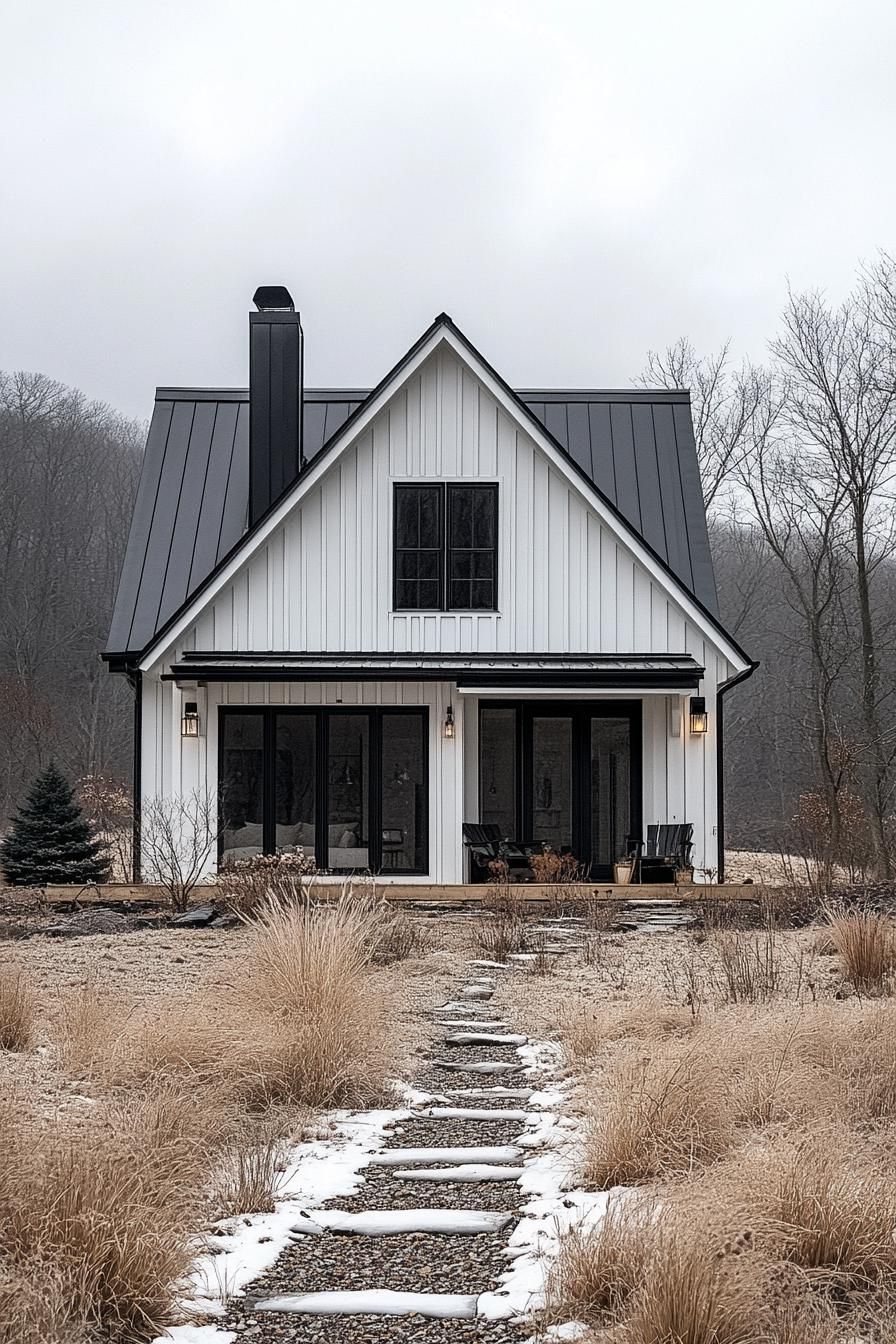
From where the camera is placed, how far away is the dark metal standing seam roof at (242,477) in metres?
17.2

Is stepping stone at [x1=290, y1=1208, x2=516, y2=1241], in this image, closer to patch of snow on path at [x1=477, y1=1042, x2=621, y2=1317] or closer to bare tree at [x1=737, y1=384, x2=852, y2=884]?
patch of snow on path at [x1=477, y1=1042, x2=621, y2=1317]

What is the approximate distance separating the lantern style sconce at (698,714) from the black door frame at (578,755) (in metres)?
0.61

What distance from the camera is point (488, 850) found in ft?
50.7

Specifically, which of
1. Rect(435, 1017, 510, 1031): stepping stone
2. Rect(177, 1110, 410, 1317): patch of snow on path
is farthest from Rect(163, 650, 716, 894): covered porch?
Rect(177, 1110, 410, 1317): patch of snow on path

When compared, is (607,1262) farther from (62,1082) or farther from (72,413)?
(72,413)

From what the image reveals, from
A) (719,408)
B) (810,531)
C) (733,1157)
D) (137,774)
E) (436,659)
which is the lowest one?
(733,1157)

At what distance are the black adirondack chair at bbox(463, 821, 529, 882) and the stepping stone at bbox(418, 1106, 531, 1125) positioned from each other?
9162mm

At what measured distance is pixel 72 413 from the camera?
40000 millimetres

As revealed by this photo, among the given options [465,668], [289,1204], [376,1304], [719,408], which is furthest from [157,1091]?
[719,408]

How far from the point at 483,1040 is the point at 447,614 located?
869 centimetres

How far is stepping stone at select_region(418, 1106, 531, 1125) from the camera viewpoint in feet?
19.6

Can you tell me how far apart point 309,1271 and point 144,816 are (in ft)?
38.9

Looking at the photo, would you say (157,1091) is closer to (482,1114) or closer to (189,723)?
(482,1114)

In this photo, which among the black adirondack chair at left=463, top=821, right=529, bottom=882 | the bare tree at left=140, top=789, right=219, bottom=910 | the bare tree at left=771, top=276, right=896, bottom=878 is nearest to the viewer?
the bare tree at left=140, top=789, right=219, bottom=910
